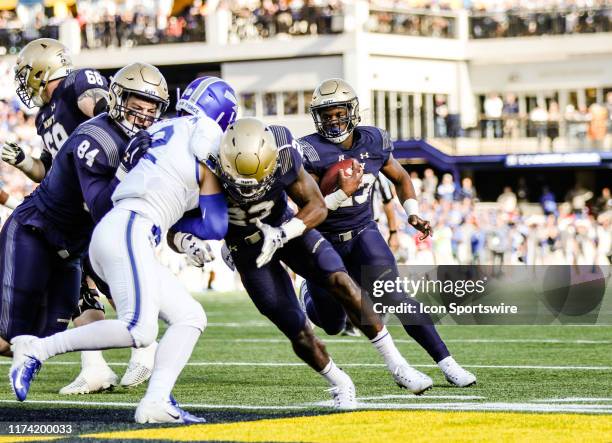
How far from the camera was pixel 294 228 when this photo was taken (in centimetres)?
621

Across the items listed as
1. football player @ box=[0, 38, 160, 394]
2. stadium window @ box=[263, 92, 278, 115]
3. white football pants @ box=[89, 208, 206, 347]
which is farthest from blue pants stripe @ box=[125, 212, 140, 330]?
stadium window @ box=[263, 92, 278, 115]

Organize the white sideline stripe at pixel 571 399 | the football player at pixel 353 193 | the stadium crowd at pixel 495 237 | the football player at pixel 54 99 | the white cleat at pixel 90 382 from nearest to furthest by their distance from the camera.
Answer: the white sideline stripe at pixel 571 399
the football player at pixel 54 99
the white cleat at pixel 90 382
the football player at pixel 353 193
the stadium crowd at pixel 495 237

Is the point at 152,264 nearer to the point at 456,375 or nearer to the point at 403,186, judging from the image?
the point at 456,375

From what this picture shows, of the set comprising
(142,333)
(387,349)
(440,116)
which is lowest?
(440,116)

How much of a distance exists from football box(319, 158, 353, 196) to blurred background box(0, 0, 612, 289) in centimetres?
2253

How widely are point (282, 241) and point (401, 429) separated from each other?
44.9 inches

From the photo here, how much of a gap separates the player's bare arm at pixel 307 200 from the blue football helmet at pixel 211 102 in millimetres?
441

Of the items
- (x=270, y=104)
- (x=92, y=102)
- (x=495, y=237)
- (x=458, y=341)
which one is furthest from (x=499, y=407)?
(x=270, y=104)

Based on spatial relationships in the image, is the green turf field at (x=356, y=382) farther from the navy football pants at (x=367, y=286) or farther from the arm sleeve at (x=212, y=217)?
the arm sleeve at (x=212, y=217)

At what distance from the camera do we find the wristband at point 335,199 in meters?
7.17

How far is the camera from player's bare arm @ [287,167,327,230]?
6293 mm

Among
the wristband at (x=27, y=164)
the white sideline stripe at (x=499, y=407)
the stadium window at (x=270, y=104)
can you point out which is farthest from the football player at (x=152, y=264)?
the stadium window at (x=270, y=104)

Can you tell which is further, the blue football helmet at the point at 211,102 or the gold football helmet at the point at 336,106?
the gold football helmet at the point at 336,106

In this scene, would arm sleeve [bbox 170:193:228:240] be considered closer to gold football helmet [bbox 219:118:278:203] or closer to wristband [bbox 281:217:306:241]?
gold football helmet [bbox 219:118:278:203]
